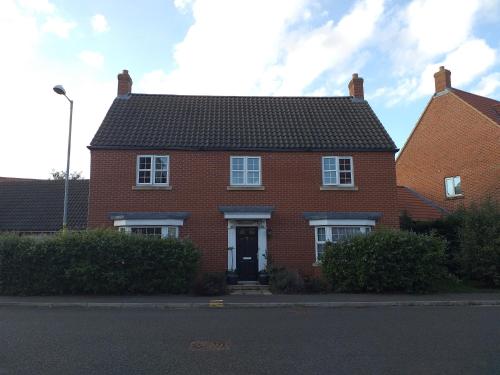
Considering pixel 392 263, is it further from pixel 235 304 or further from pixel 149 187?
pixel 149 187

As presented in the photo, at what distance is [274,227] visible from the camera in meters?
17.3

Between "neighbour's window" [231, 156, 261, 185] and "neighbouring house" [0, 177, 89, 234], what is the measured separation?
9289 millimetres

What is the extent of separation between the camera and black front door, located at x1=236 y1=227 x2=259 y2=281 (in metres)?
17.2

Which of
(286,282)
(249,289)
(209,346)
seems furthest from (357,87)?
(209,346)

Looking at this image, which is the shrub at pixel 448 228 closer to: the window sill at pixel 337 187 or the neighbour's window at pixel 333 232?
the neighbour's window at pixel 333 232

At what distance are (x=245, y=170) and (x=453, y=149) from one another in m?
14.1

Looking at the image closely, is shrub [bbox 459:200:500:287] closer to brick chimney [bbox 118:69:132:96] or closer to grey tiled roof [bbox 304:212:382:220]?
grey tiled roof [bbox 304:212:382:220]

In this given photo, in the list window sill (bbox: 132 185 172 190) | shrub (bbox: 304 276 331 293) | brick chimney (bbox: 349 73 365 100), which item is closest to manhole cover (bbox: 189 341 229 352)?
shrub (bbox: 304 276 331 293)

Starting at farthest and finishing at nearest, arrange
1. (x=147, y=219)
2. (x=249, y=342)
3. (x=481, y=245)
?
1. (x=147, y=219)
2. (x=481, y=245)
3. (x=249, y=342)

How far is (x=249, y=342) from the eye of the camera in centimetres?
772

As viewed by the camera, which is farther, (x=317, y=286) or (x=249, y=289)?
(x=249, y=289)

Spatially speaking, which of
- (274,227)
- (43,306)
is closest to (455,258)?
(274,227)

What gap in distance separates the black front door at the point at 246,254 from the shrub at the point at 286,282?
1.49m

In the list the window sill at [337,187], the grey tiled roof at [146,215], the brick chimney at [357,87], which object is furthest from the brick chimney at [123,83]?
the brick chimney at [357,87]
